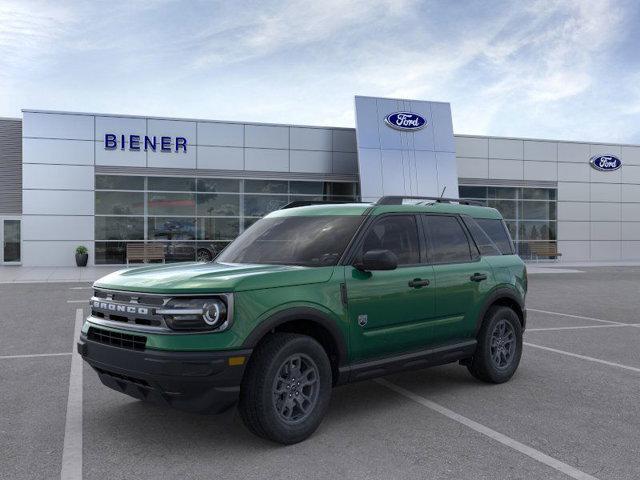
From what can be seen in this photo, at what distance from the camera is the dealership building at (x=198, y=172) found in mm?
24781

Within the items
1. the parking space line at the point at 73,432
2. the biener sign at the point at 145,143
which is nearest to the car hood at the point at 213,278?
the parking space line at the point at 73,432

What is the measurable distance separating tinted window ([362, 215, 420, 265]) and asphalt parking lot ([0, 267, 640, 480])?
1.35 meters

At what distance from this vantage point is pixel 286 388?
4.33m

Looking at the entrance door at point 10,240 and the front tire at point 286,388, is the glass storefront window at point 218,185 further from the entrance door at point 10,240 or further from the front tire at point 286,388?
the front tire at point 286,388

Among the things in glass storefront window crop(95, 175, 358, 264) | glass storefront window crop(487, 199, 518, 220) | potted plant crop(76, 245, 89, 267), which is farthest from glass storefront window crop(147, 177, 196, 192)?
glass storefront window crop(487, 199, 518, 220)

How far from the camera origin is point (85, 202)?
2509 centimetres

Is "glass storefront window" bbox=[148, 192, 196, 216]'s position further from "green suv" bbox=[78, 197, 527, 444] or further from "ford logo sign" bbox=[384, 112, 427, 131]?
"green suv" bbox=[78, 197, 527, 444]

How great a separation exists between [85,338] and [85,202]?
72.4 ft

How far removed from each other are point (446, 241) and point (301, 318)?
208 centimetres

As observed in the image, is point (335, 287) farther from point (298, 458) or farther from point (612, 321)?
point (612, 321)

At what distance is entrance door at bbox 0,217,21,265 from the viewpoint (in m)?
26.5

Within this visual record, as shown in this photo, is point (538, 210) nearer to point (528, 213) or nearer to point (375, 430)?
point (528, 213)

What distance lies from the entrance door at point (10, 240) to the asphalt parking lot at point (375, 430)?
21415 mm

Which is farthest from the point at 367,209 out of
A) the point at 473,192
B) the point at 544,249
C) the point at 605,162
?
the point at 605,162
